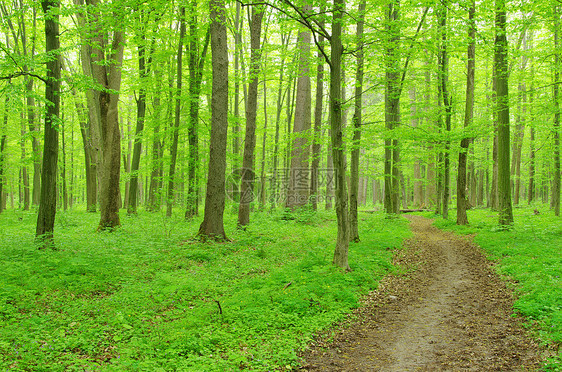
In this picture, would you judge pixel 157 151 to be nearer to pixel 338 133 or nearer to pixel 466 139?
pixel 338 133

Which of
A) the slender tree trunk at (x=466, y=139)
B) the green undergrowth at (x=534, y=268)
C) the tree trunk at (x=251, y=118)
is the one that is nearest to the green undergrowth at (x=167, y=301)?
the tree trunk at (x=251, y=118)

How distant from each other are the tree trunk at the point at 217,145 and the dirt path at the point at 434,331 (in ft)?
16.4

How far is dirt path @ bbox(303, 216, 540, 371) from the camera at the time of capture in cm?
433

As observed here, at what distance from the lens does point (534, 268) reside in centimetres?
740

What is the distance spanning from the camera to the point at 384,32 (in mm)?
7422

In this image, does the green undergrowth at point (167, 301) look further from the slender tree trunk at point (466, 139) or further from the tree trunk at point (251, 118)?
the slender tree trunk at point (466, 139)

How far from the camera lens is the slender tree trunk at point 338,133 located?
7.28 m

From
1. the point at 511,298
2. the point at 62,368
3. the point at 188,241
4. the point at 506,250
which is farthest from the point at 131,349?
the point at 506,250

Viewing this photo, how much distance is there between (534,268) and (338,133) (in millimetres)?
5374

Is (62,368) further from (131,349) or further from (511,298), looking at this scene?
(511,298)

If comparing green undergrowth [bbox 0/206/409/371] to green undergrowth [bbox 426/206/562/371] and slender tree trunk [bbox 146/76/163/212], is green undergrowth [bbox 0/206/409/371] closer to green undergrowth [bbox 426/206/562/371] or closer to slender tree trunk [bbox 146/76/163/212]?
green undergrowth [bbox 426/206/562/371]

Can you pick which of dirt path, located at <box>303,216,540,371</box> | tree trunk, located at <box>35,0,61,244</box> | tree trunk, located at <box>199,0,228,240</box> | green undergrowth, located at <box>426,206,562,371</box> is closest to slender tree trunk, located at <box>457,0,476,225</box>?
green undergrowth, located at <box>426,206,562,371</box>

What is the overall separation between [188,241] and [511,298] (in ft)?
26.3

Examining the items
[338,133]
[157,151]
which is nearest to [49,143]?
[338,133]
